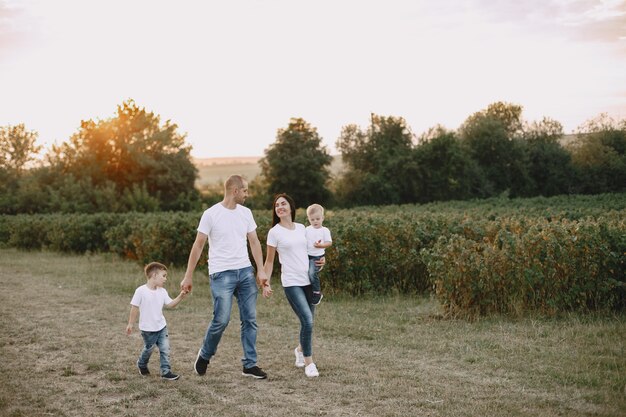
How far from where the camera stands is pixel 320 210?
783 centimetres

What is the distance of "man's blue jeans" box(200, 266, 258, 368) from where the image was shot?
23.2 feet

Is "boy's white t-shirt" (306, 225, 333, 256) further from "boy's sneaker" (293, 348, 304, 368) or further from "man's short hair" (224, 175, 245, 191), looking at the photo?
"boy's sneaker" (293, 348, 304, 368)

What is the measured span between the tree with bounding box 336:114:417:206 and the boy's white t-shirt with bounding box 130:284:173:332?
52.6 metres

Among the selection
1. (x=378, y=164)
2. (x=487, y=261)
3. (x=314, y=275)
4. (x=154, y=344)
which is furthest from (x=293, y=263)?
(x=378, y=164)

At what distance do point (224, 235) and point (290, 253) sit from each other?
83 centimetres

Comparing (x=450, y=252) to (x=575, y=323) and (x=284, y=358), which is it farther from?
(x=284, y=358)

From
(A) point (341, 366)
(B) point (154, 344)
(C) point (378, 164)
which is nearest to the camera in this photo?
(B) point (154, 344)

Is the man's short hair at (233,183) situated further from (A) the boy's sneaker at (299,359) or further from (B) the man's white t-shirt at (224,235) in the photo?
(A) the boy's sneaker at (299,359)

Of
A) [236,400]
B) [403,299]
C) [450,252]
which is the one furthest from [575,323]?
[236,400]

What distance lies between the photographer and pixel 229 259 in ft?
23.2

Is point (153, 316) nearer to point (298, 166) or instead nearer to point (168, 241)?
point (168, 241)

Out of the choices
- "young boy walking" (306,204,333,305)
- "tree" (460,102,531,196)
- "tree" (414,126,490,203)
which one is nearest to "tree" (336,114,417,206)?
"tree" (414,126,490,203)

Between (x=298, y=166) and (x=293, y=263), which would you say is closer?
(x=293, y=263)

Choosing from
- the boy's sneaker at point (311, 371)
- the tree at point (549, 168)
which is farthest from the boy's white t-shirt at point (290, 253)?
the tree at point (549, 168)
